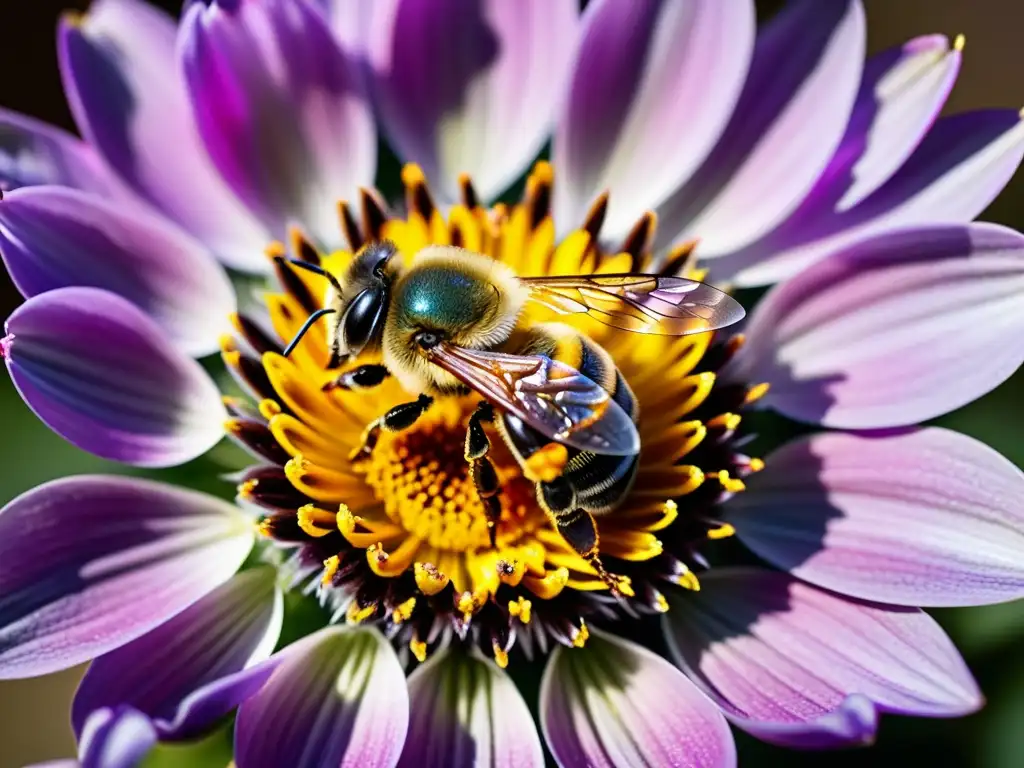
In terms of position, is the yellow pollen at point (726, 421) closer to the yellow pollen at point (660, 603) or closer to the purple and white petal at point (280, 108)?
the yellow pollen at point (660, 603)

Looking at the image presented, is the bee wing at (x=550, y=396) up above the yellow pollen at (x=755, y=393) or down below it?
above

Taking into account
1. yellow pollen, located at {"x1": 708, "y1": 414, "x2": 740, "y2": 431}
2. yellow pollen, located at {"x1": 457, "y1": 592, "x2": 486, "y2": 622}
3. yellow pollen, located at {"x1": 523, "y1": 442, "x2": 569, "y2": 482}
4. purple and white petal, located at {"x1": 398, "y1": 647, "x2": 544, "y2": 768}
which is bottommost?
purple and white petal, located at {"x1": 398, "y1": 647, "x2": 544, "y2": 768}

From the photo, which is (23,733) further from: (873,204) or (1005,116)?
(1005,116)

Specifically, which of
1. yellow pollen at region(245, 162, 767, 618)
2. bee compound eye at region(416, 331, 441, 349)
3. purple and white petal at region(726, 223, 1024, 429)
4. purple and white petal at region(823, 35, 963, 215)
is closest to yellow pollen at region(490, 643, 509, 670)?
yellow pollen at region(245, 162, 767, 618)

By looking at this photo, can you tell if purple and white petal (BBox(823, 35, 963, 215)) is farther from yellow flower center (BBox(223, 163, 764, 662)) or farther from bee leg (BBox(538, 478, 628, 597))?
bee leg (BBox(538, 478, 628, 597))

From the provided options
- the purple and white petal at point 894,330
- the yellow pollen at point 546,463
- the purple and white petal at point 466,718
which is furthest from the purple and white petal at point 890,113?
the purple and white petal at point 466,718

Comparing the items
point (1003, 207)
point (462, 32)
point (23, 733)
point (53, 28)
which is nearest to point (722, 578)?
point (462, 32)
